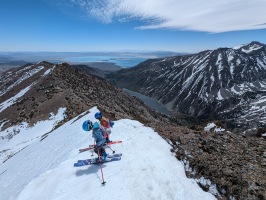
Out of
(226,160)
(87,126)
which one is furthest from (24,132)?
(226,160)

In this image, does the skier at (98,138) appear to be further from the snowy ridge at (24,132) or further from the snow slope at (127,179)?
the snowy ridge at (24,132)

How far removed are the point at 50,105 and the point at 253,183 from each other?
5219 cm

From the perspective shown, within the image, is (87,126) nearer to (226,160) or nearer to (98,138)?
(98,138)

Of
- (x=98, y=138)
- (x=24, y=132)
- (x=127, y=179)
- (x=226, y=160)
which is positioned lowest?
(x=24, y=132)

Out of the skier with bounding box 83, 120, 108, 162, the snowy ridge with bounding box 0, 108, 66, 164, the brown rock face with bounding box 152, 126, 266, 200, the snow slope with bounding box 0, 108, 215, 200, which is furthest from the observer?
the snowy ridge with bounding box 0, 108, 66, 164

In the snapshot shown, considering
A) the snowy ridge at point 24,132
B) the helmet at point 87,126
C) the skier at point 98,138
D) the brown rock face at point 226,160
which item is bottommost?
the snowy ridge at point 24,132

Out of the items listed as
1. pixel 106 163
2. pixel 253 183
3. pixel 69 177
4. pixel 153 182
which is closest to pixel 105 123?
pixel 106 163

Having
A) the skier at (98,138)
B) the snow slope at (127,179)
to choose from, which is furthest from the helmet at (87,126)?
the snow slope at (127,179)

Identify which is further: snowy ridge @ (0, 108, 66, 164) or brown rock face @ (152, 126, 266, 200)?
snowy ridge @ (0, 108, 66, 164)

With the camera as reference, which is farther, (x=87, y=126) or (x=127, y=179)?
(x=87, y=126)

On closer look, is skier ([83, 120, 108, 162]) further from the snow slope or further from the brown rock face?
the brown rock face

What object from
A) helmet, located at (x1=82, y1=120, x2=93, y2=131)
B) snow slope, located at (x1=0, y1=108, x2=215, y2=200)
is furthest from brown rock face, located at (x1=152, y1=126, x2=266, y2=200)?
helmet, located at (x1=82, y1=120, x2=93, y2=131)

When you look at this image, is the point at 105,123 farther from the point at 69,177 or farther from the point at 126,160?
the point at 69,177

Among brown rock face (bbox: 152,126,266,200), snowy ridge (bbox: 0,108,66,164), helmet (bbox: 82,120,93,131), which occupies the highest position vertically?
helmet (bbox: 82,120,93,131)
